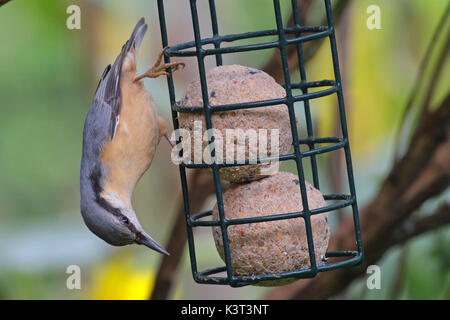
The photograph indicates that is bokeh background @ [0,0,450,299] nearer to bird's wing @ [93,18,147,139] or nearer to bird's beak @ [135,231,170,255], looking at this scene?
bird's wing @ [93,18,147,139]

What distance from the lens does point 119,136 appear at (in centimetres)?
409

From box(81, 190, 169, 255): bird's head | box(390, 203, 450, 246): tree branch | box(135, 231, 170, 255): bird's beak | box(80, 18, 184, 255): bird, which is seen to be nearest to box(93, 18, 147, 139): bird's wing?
box(80, 18, 184, 255): bird

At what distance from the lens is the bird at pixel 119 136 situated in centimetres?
396

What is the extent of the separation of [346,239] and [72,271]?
190 cm

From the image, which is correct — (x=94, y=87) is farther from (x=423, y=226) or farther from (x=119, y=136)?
(x=423, y=226)

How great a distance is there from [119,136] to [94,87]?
1721mm

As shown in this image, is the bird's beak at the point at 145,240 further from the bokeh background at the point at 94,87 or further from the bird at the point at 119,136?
the bokeh background at the point at 94,87

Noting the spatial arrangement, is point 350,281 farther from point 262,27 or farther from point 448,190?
point 262,27

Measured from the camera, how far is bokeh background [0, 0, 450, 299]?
5168 mm

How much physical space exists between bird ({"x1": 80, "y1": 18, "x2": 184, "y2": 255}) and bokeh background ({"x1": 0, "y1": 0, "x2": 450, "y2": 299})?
0.76m

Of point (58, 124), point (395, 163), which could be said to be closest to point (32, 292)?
point (58, 124)

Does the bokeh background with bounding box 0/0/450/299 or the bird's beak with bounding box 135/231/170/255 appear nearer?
the bird's beak with bounding box 135/231/170/255

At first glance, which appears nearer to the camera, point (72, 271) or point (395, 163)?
point (395, 163)
